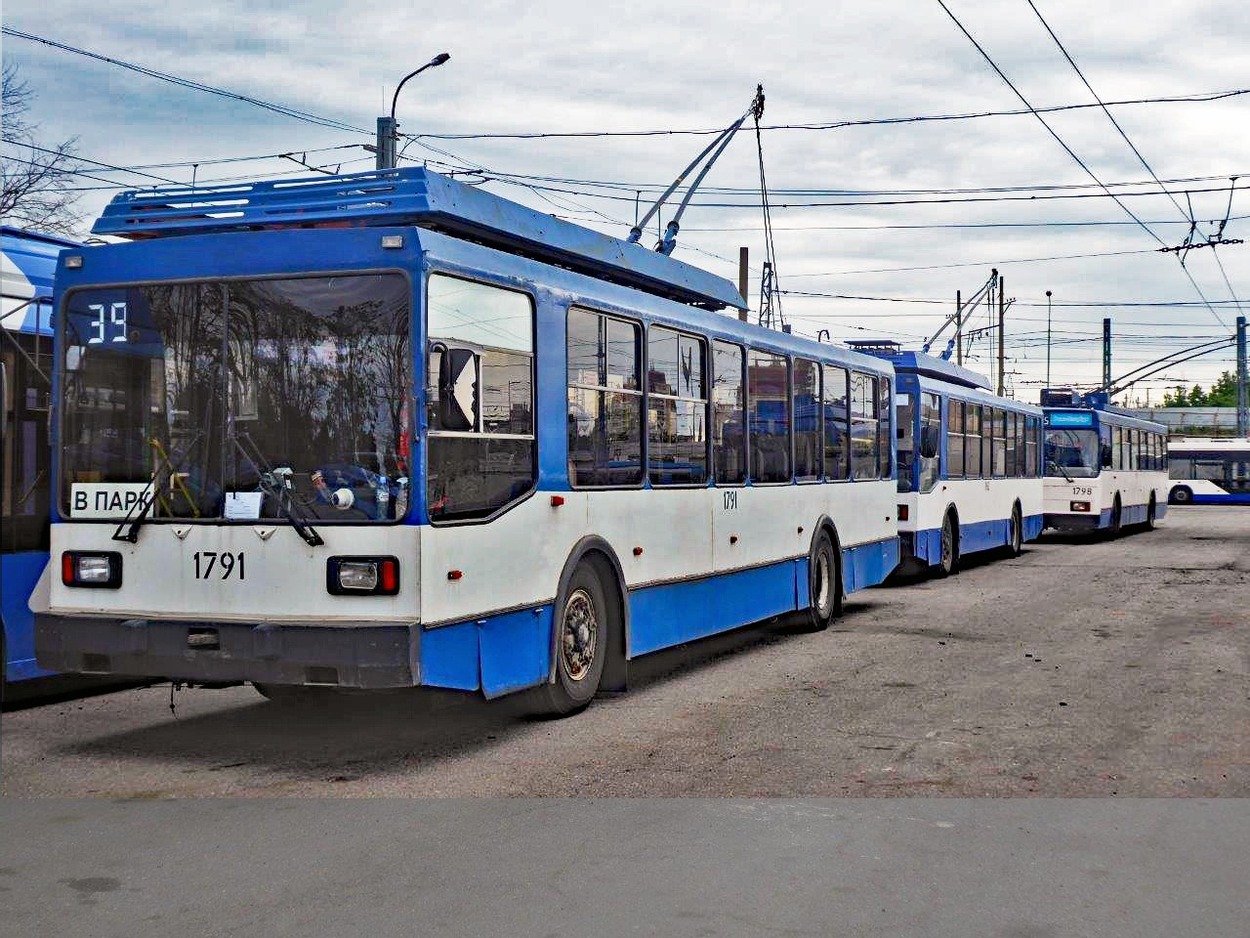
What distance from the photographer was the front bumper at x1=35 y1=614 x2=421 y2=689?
7637 millimetres

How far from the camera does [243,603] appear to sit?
314 inches

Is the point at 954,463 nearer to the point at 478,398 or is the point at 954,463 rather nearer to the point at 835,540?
the point at 835,540

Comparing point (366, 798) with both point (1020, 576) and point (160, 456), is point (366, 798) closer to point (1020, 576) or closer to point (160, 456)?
point (160, 456)

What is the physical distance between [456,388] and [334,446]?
2.26 feet

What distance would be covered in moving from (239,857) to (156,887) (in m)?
0.47

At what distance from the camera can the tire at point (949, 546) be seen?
22.3 meters

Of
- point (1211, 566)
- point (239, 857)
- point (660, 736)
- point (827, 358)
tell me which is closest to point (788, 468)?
point (827, 358)

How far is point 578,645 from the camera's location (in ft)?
31.6

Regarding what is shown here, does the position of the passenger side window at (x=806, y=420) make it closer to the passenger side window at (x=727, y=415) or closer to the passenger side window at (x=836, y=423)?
the passenger side window at (x=836, y=423)

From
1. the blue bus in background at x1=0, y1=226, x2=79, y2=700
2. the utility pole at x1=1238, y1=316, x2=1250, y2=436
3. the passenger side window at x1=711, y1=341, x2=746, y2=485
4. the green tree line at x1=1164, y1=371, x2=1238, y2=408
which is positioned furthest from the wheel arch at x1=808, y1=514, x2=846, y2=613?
the green tree line at x1=1164, y1=371, x2=1238, y2=408

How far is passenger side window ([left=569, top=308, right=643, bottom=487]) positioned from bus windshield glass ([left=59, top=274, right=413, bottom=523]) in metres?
1.86

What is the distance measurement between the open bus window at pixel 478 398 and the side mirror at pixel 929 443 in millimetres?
13069

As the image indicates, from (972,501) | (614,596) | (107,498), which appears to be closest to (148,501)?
(107,498)

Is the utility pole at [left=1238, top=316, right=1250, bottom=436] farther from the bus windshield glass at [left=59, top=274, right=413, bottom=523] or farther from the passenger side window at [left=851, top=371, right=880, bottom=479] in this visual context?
the bus windshield glass at [left=59, top=274, right=413, bottom=523]
